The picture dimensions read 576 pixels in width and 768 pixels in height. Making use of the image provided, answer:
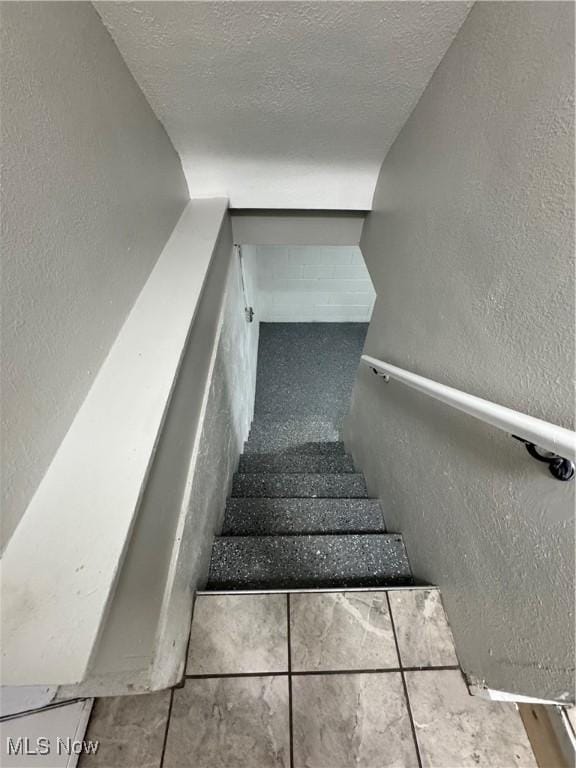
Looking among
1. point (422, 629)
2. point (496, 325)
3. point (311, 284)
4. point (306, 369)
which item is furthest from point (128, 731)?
point (311, 284)

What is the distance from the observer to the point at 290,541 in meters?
1.31

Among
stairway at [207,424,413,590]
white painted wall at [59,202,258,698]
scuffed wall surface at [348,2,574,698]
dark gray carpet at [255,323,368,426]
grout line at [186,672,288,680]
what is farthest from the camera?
dark gray carpet at [255,323,368,426]

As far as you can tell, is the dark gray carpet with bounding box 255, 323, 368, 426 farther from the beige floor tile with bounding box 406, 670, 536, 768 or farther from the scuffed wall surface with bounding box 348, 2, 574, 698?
the beige floor tile with bounding box 406, 670, 536, 768

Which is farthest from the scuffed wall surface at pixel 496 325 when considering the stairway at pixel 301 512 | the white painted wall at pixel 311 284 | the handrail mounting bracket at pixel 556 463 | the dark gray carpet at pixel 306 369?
the white painted wall at pixel 311 284

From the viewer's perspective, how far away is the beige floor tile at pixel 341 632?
938mm

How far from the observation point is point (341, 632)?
98 centimetres

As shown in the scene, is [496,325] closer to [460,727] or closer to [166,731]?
[460,727]

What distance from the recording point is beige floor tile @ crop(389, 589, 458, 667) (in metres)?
0.95

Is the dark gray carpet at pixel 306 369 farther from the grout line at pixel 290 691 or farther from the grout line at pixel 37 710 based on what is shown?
the grout line at pixel 37 710

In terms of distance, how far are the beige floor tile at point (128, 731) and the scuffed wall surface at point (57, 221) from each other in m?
0.72

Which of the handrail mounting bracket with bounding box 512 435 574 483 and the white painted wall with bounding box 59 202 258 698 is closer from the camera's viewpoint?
the handrail mounting bracket with bounding box 512 435 574 483

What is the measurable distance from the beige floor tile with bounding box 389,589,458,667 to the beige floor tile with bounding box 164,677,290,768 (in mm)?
393

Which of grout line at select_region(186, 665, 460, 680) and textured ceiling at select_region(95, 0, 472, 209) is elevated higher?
textured ceiling at select_region(95, 0, 472, 209)

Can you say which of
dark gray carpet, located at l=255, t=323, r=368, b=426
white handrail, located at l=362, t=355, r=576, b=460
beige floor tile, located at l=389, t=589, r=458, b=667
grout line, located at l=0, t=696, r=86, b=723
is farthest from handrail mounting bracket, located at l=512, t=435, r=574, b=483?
dark gray carpet, located at l=255, t=323, r=368, b=426
